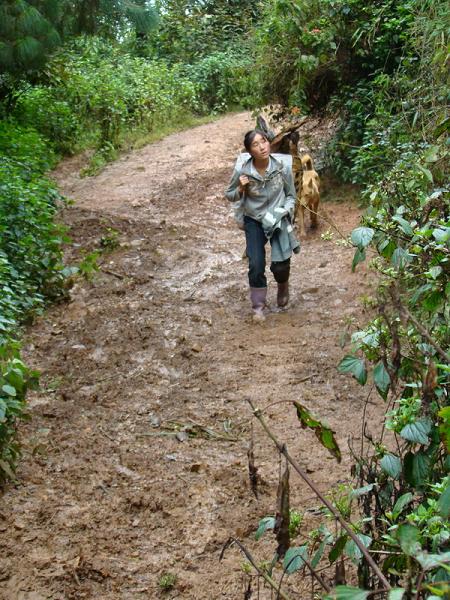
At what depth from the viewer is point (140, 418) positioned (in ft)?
17.3

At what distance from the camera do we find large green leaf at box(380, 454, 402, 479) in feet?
7.86

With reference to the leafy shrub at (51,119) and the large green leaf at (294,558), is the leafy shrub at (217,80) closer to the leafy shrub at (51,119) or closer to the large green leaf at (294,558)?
the leafy shrub at (51,119)

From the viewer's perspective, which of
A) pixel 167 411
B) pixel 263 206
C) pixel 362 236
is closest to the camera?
pixel 362 236

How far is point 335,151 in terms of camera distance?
9.62 m

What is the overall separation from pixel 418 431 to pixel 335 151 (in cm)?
766

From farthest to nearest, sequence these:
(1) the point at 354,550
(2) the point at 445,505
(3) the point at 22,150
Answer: (3) the point at 22,150, (1) the point at 354,550, (2) the point at 445,505

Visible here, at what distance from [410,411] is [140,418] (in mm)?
3132

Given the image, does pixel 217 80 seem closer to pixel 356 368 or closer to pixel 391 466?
pixel 356 368

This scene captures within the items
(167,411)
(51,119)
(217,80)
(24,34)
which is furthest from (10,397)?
(217,80)

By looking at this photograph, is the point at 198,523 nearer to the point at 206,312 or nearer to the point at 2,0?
the point at 206,312

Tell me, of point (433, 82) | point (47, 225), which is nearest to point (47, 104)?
point (47, 225)

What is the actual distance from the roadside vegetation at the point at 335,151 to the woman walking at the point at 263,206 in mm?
817

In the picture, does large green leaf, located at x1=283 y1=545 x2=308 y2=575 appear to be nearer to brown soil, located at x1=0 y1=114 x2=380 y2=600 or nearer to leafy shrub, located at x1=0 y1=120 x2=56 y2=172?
brown soil, located at x1=0 y1=114 x2=380 y2=600

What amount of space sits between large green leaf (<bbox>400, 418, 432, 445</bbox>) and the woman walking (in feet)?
13.9
